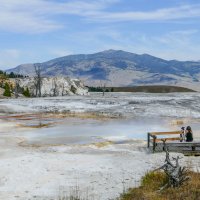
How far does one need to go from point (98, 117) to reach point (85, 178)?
3547 centimetres

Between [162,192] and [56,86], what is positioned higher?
[56,86]

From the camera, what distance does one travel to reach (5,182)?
21.4 metres

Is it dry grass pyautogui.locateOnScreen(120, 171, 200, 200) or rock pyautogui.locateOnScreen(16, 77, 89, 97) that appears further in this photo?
rock pyautogui.locateOnScreen(16, 77, 89, 97)

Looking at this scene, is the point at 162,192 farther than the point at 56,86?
No

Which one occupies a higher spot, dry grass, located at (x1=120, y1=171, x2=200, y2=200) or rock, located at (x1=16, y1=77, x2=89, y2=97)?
rock, located at (x1=16, y1=77, x2=89, y2=97)

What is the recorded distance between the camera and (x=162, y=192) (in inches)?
738

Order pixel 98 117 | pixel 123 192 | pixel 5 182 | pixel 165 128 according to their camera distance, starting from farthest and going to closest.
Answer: pixel 98 117 → pixel 165 128 → pixel 5 182 → pixel 123 192

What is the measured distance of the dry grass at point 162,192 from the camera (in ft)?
58.3

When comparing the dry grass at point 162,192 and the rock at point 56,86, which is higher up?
the rock at point 56,86

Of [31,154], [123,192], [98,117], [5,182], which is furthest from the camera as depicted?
[98,117]

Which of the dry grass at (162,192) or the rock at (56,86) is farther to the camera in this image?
the rock at (56,86)

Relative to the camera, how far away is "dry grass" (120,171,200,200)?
58.3 ft

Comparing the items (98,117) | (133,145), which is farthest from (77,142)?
(98,117)

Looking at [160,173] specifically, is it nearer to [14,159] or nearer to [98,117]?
[14,159]
